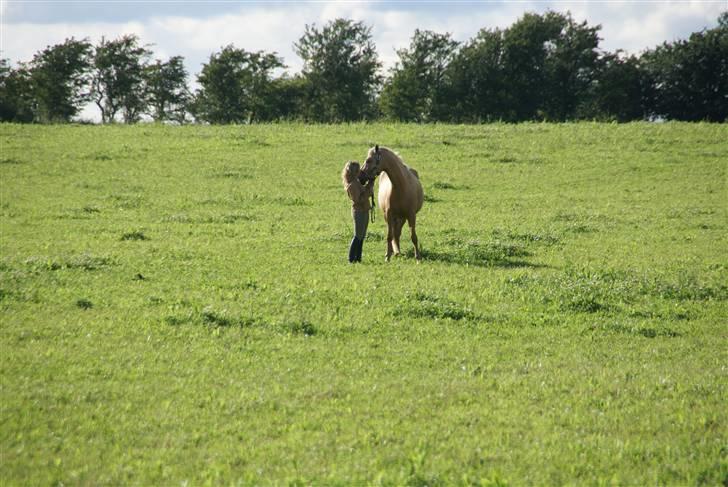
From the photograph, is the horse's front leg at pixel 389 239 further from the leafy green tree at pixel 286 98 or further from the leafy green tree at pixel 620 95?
the leafy green tree at pixel 286 98

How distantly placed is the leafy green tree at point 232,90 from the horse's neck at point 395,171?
6174cm

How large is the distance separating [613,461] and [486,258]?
10525 millimetres

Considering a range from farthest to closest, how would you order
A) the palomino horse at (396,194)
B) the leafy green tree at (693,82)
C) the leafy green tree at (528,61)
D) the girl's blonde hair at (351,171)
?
the leafy green tree at (528,61), the leafy green tree at (693,82), the palomino horse at (396,194), the girl's blonde hair at (351,171)

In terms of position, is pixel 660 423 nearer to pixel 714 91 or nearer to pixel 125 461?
pixel 125 461

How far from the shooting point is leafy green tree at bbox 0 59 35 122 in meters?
70.9

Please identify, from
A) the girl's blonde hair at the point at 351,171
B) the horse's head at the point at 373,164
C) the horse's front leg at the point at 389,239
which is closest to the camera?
the horse's head at the point at 373,164

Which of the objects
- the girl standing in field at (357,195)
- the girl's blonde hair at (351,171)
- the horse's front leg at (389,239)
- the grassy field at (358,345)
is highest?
the girl's blonde hair at (351,171)

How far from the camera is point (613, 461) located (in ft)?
21.5

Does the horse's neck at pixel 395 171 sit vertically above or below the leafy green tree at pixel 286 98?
below

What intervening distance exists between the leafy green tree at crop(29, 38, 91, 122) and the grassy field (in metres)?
52.6

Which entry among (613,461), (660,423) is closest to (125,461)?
(613,461)

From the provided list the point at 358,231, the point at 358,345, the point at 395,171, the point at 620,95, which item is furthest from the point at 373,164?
the point at 620,95

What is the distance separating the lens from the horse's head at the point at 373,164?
1559cm

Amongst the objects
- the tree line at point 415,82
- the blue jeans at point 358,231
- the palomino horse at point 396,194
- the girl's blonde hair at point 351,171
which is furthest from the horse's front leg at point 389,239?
the tree line at point 415,82
